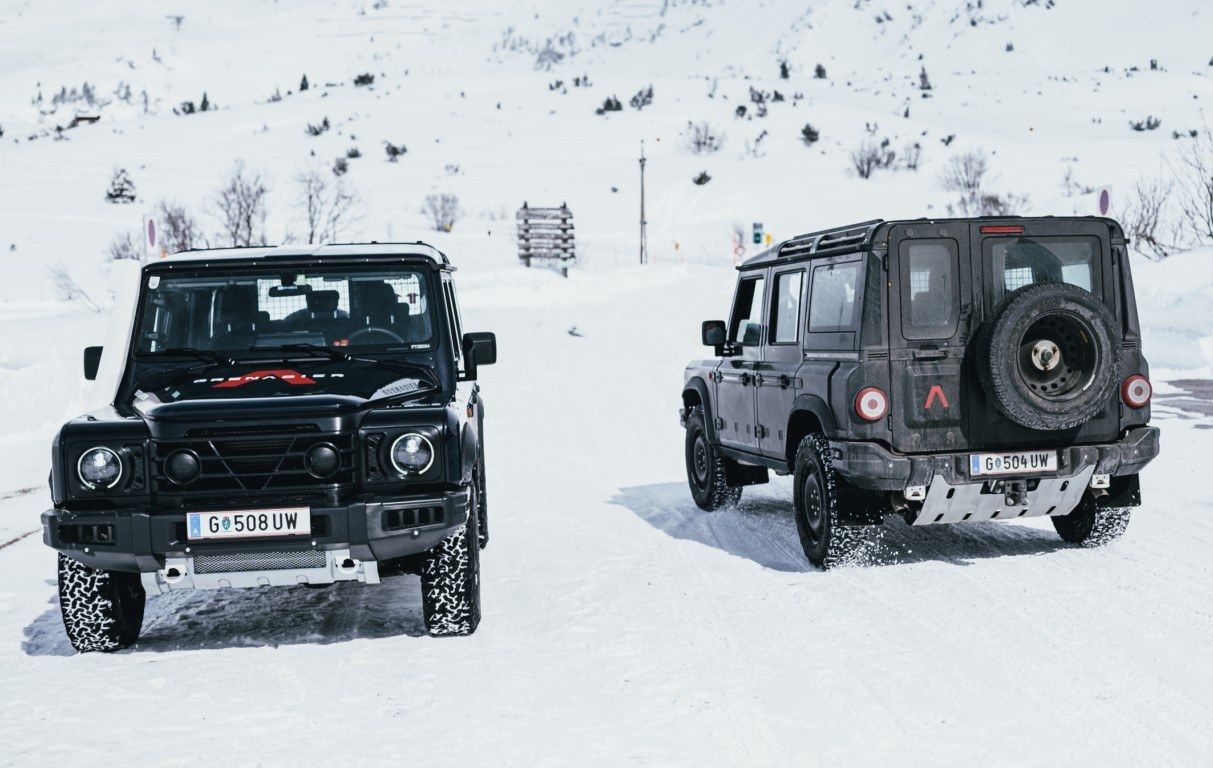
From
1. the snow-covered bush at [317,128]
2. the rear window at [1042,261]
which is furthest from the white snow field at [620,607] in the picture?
the snow-covered bush at [317,128]

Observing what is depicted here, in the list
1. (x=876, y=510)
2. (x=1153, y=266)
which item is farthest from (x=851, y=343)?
(x=1153, y=266)

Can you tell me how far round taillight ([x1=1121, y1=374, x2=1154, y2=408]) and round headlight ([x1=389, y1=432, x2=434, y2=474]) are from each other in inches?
167

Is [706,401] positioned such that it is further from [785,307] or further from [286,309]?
[286,309]

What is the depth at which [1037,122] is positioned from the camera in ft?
224

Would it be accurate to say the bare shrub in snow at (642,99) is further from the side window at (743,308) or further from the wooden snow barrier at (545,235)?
the side window at (743,308)

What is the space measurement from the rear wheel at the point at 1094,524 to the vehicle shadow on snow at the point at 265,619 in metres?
4.26

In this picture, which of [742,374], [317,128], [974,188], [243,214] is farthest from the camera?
[317,128]

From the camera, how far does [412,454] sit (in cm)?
606

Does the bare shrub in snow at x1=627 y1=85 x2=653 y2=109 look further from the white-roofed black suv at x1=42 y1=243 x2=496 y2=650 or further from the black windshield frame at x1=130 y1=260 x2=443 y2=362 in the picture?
the white-roofed black suv at x1=42 y1=243 x2=496 y2=650

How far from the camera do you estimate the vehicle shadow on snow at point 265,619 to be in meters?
6.70

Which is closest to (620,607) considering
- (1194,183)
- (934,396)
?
(934,396)

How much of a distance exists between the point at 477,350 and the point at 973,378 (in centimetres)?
286

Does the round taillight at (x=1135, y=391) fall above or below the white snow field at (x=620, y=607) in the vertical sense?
above

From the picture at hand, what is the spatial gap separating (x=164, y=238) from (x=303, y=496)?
3619 cm
